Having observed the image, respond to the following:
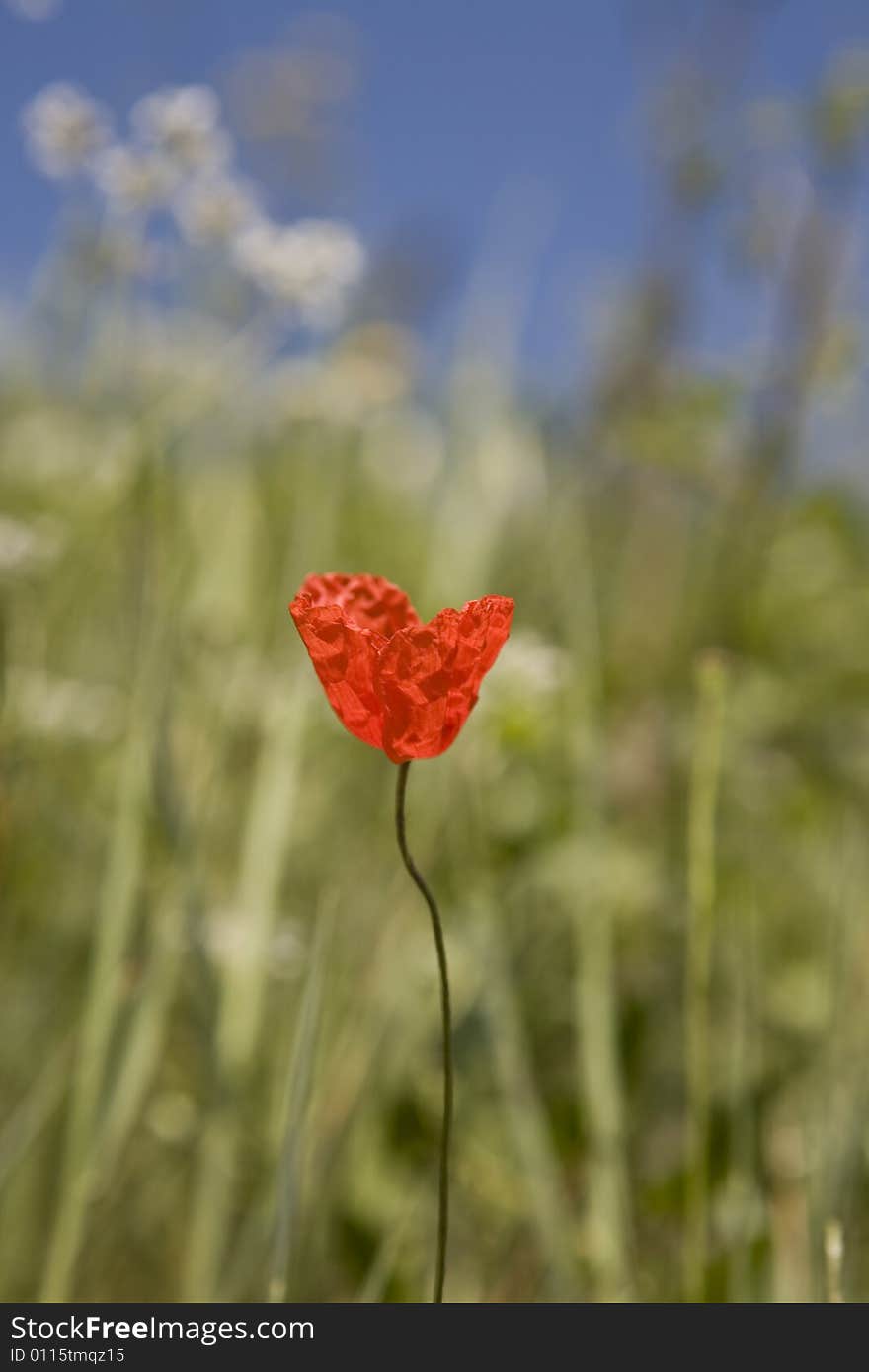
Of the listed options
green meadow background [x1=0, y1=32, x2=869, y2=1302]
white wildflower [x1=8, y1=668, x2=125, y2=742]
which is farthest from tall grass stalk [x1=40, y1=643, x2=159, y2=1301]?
white wildflower [x1=8, y1=668, x2=125, y2=742]

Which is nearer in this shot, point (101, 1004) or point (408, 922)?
point (101, 1004)

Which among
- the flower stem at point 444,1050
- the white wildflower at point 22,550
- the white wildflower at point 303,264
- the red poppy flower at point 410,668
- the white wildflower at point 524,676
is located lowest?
the flower stem at point 444,1050

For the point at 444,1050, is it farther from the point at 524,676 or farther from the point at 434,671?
the point at 524,676

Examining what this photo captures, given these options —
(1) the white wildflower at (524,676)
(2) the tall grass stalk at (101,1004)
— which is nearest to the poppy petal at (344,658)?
(2) the tall grass stalk at (101,1004)

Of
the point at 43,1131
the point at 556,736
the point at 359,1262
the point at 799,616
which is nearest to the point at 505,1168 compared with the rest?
the point at 359,1262

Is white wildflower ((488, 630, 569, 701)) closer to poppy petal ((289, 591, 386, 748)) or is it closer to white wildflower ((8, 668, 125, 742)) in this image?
white wildflower ((8, 668, 125, 742))

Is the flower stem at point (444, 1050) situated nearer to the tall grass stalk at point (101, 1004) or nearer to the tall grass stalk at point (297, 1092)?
the tall grass stalk at point (297, 1092)

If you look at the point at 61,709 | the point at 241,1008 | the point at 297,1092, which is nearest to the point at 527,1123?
the point at 241,1008
